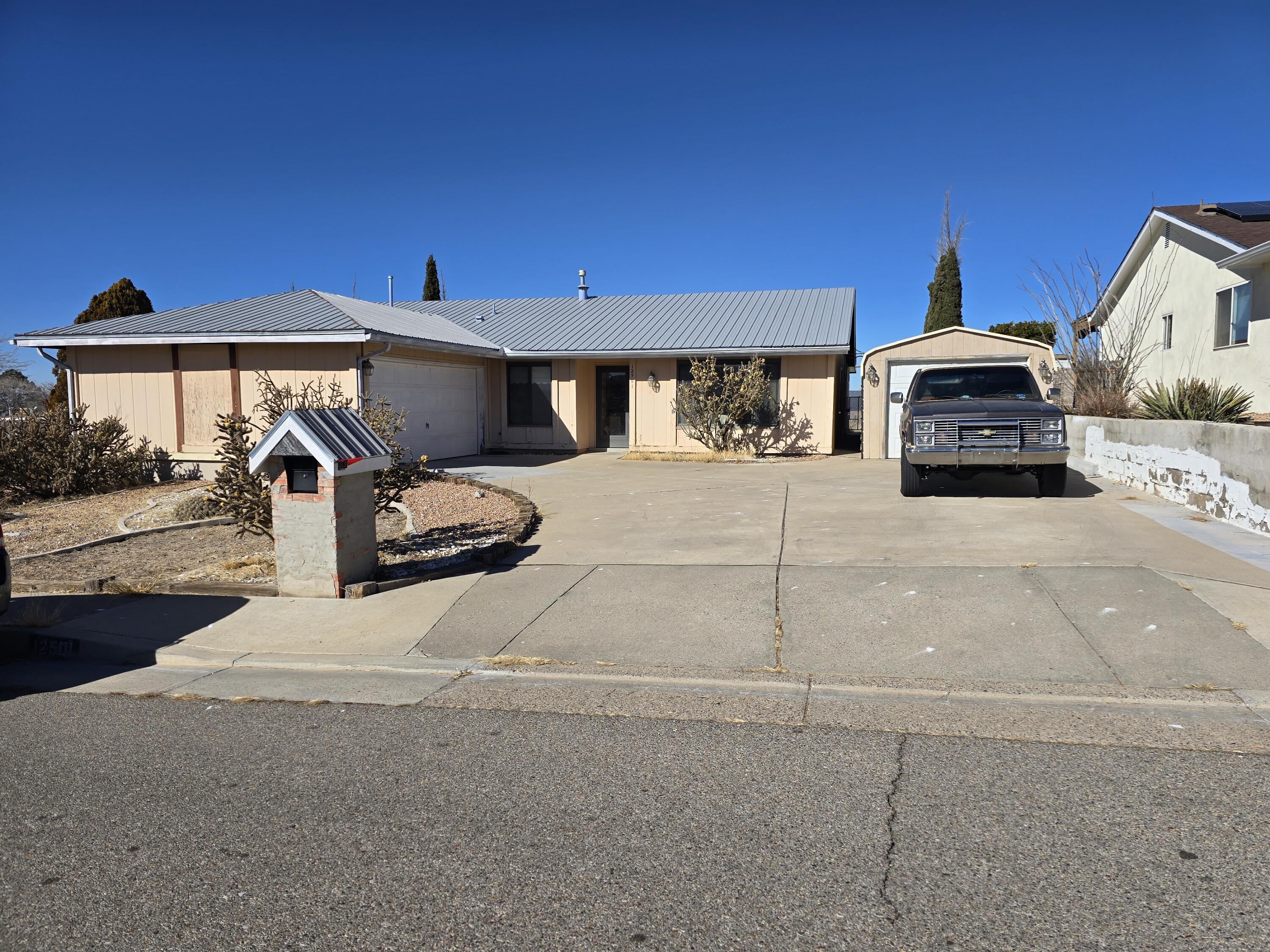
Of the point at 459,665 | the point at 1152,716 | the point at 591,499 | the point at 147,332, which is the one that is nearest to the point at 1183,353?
the point at 591,499

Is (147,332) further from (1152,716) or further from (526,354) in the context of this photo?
(1152,716)

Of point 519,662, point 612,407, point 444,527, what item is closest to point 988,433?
point 444,527

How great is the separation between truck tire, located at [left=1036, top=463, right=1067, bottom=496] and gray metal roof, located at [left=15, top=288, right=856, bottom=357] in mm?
8398

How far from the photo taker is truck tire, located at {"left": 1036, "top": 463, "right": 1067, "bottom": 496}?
1095cm

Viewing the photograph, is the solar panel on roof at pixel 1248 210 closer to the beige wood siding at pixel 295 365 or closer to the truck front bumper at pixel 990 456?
the truck front bumper at pixel 990 456

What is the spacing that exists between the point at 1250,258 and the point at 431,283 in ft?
93.5

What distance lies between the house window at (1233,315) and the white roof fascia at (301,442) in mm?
15817

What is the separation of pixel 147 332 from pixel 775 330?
44.4ft

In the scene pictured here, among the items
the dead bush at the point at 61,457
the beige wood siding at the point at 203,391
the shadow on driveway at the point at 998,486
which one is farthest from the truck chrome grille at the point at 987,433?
the dead bush at the point at 61,457

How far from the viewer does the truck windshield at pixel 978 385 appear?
38.4 feet

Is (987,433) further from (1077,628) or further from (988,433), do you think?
(1077,628)

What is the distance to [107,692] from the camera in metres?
5.59

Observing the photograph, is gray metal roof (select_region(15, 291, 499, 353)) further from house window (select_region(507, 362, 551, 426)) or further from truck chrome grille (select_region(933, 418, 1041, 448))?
truck chrome grille (select_region(933, 418, 1041, 448))

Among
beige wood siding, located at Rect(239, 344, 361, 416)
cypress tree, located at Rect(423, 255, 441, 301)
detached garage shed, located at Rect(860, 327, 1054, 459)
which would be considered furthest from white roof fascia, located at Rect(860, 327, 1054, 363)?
cypress tree, located at Rect(423, 255, 441, 301)
